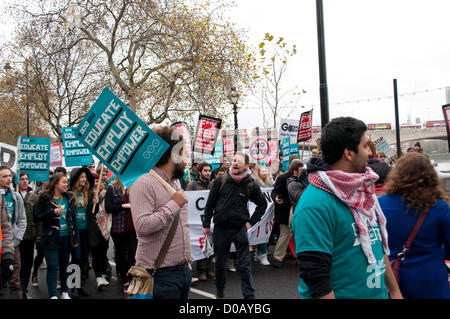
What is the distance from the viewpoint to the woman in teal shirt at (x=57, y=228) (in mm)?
5570

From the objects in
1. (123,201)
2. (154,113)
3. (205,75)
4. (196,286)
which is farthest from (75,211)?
(154,113)

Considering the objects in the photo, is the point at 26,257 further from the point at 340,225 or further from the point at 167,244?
the point at 340,225

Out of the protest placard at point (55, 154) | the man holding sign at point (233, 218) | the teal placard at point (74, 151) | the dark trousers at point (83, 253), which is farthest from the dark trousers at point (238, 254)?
the protest placard at point (55, 154)

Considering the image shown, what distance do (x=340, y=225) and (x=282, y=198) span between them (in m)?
5.71

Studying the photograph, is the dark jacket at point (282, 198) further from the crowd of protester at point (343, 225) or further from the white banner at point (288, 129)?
the white banner at point (288, 129)

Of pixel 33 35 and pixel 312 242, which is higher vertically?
pixel 33 35

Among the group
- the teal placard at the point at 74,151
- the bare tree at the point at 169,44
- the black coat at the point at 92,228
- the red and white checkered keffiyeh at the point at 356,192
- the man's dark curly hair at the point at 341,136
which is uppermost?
the bare tree at the point at 169,44

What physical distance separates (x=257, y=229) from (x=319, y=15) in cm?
411

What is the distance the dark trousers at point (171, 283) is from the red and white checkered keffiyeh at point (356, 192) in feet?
3.94

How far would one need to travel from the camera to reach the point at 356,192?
2086 millimetres

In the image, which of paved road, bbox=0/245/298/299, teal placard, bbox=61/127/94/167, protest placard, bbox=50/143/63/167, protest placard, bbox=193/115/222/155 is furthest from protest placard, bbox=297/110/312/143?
protest placard, bbox=50/143/63/167

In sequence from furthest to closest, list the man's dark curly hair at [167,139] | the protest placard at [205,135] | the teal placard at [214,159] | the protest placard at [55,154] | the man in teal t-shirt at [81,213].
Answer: the protest placard at [55,154] < the teal placard at [214,159] < the protest placard at [205,135] < the man in teal t-shirt at [81,213] < the man's dark curly hair at [167,139]

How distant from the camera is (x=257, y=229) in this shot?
7.86 m
